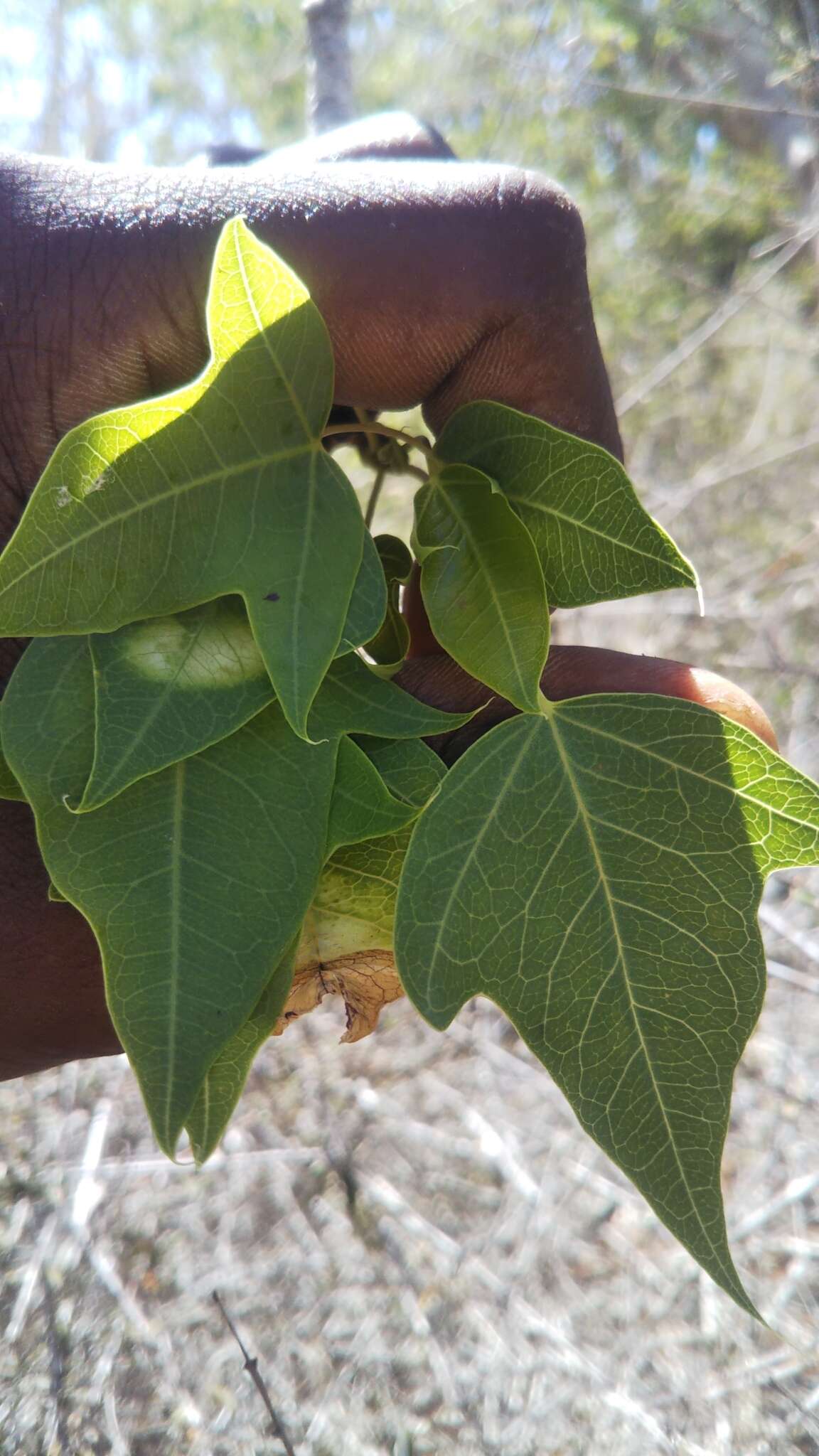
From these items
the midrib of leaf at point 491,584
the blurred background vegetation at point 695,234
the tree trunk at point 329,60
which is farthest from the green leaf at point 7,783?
the blurred background vegetation at point 695,234

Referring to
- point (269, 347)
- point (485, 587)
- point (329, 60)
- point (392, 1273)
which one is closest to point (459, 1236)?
point (392, 1273)

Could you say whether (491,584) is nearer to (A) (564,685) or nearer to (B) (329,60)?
(A) (564,685)

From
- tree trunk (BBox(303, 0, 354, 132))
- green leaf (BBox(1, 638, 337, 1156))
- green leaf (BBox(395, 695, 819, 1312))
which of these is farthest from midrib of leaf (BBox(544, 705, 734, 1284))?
tree trunk (BBox(303, 0, 354, 132))

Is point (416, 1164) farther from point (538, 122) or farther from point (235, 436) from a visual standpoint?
point (538, 122)

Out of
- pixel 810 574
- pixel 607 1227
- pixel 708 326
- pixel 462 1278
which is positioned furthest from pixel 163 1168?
pixel 708 326

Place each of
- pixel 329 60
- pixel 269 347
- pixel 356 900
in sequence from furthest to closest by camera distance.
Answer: pixel 329 60 → pixel 356 900 → pixel 269 347

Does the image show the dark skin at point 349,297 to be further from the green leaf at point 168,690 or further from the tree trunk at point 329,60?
the tree trunk at point 329,60
